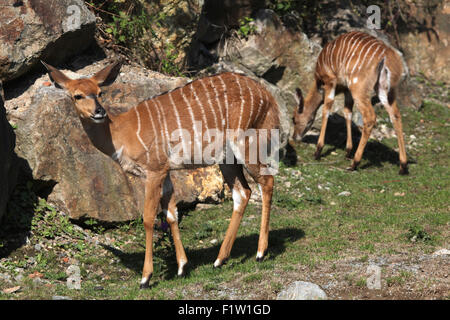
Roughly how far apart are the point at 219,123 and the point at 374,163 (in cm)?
520

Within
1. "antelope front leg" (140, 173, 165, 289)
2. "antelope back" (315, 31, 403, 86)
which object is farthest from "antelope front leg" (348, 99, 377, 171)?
"antelope front leg" (140, 173, 165, 289)

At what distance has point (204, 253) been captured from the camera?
659 centimetres

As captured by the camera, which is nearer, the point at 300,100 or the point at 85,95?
the point at 85,95

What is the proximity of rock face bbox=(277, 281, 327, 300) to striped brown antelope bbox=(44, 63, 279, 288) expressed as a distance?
4.37ft

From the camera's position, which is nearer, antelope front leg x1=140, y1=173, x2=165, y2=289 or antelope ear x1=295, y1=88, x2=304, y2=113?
antelope front leg x1=140, y1=173, x2=165, y2=289

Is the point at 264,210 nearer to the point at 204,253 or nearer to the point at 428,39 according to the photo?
the point at 204,253

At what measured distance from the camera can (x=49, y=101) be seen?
7148mm

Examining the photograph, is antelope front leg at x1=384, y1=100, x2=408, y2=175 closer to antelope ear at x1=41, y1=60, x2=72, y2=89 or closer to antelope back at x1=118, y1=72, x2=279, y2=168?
antelope back at x1=118, y1=72, x2=279, y2=168

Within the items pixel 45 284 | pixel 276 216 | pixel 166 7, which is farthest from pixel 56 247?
pixel 166 7

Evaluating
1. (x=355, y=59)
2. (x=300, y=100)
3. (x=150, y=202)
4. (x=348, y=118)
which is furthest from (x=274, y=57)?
(x=150, y=202)

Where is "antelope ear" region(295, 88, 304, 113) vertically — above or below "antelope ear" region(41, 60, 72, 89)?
below

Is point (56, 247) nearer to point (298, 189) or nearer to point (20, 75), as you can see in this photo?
point (20, 75)

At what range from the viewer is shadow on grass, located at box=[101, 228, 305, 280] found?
6188 millimetres

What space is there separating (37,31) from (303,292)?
4.91 m
